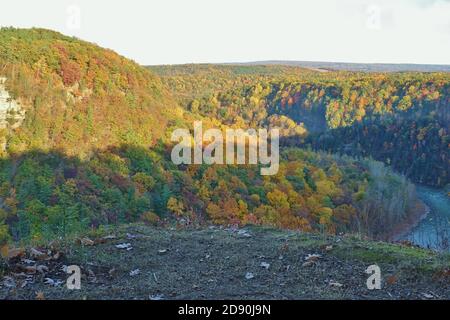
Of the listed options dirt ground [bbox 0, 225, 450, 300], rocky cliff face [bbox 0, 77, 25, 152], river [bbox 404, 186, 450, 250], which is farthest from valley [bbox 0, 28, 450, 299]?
river [bbox 404, 186, 450, 250]

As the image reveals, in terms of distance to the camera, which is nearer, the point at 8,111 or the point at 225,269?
the point at 225,269

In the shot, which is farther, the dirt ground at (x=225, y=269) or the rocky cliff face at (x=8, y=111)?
the rocky cliff face at (x=8, y=111)

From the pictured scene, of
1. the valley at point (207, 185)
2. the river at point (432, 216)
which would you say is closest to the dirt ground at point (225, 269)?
the valley at point (207, 185)

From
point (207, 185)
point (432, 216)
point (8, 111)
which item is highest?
point (8, 111)

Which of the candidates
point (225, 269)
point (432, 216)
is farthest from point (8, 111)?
point (432, 216)

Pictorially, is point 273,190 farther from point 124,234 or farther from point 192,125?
point 124,234

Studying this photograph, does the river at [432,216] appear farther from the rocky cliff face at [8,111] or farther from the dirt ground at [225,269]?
the dirt ground at [225,269]

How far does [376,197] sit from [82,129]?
33.9 m

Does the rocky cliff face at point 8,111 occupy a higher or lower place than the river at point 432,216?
higher

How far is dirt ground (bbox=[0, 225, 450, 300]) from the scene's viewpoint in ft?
23.7

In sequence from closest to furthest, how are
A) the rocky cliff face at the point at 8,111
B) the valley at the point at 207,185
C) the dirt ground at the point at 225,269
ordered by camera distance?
1. the dirt ground at the point at 225,269
2. the valley at the point at 207,185
3. the rocky cliff face at the point at 8,111

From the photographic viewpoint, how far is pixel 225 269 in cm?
838

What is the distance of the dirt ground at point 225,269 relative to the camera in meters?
7.23

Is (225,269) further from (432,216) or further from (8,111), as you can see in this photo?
(432,216)
